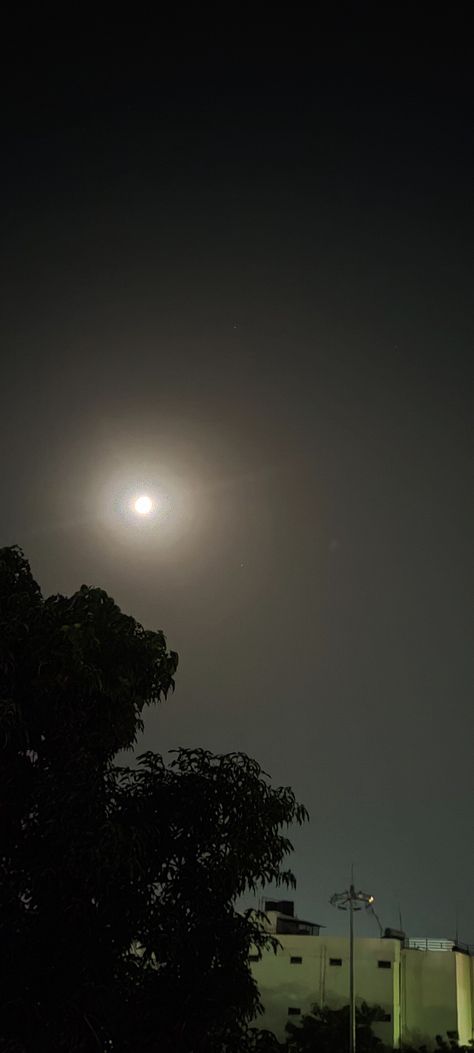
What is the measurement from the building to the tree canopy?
42540 millimetres

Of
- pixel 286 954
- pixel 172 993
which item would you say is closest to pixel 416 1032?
pixel 286 954

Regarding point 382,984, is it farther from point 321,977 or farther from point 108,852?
point 108,852

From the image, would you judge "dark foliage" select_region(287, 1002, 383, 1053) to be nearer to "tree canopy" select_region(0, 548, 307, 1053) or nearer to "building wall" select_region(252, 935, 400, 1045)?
"building wall" select_region(252, 935, 400, 1045)

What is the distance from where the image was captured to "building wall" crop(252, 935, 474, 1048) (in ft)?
173

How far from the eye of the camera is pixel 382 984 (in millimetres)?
54062

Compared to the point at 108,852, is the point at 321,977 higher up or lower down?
higher up

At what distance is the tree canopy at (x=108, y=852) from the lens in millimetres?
11086

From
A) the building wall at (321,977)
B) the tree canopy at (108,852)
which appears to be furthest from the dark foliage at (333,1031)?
the tree canopy at (108,852)

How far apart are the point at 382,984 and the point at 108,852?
4958cm

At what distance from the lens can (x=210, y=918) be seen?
1203 centimetres

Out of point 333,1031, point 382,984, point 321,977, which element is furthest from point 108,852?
point 321,977

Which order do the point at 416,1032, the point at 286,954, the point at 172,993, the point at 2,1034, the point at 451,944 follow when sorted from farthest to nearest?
the point at 451,944 < the point at 286,954 < the point at 416,1032 < the point at 172,993 < the point at 2,1034

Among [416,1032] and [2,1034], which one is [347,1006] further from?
[2,1034]

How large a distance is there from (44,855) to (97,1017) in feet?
6.52
